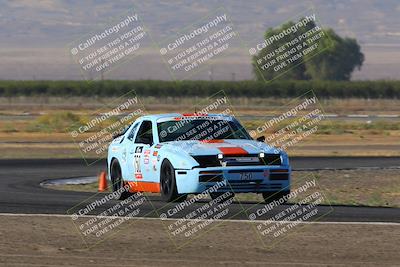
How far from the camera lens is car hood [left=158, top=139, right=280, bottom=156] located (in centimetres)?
1766

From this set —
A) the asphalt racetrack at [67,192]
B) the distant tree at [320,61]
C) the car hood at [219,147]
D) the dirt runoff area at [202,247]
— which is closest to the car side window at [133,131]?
the asphalt racetrack at [67,192]

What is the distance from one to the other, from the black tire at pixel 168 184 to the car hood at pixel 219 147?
1.03ft

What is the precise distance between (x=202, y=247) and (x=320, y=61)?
525ft

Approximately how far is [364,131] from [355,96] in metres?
66.4

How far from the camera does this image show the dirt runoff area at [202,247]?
11.8 meters

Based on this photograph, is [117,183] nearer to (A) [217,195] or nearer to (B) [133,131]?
(B) [133,131]

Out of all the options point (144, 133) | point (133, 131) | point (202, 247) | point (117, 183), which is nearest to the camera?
point (202, 247)

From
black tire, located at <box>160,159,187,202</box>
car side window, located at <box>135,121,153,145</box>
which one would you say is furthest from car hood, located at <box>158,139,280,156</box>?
car side window, located at <box>135,121,153,145</box>

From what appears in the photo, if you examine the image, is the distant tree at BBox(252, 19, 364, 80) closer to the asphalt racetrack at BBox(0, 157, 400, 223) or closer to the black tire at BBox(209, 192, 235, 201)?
the asphalt racetrack at BBox(0, 157, 400, 223)

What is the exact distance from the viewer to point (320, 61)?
17162 centimetres

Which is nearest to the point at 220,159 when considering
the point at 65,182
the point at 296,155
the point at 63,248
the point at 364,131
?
the point at 63,248

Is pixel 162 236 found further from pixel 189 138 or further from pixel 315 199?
pixel 315 199

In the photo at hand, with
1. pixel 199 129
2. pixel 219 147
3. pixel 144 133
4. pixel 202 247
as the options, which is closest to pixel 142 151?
pixel 144 133

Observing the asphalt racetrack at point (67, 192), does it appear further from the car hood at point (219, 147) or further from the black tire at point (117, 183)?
the car hood at point (219, 147)
